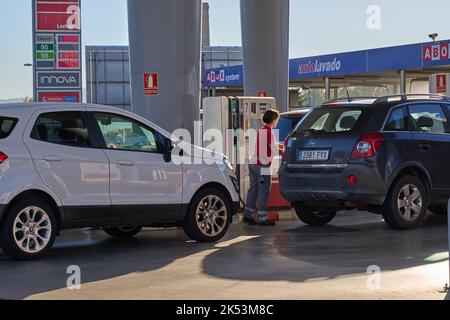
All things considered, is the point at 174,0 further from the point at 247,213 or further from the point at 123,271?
the point at 123,271

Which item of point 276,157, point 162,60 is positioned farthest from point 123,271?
point 162,60

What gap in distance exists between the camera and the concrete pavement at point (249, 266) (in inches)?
265

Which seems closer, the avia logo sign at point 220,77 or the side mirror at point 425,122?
the side mirror at point 425,122

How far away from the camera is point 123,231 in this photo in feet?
35.2

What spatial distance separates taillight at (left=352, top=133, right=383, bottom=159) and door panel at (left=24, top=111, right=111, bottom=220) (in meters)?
3.34

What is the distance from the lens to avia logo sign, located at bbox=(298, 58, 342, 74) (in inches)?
1346

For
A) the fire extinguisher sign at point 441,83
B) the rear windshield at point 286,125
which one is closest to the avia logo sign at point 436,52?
the fire extinguisher sign at point 441,83

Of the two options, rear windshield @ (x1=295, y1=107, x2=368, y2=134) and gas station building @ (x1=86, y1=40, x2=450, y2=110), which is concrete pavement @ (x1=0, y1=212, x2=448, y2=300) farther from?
gas station building @ (x1=86, y1=40, x2=450, y2=110)

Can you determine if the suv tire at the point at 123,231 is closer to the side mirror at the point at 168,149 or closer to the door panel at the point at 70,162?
the side mirror at the point at 168,149

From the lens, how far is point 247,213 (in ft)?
39.0

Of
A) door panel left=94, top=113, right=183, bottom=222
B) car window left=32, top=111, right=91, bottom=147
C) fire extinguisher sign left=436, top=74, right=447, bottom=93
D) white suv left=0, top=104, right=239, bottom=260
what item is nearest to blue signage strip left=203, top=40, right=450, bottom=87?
fire extinguisher sign left=436, top=74, right=447, bottom=93

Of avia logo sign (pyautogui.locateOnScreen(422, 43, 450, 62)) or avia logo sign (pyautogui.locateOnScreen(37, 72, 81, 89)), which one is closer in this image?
avia logo sign (pyautogui.locateOnScreen(37, 72, 81, 89))

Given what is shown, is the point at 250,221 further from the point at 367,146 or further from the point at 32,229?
the point at 32,229

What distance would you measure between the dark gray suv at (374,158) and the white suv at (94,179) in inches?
45.4
